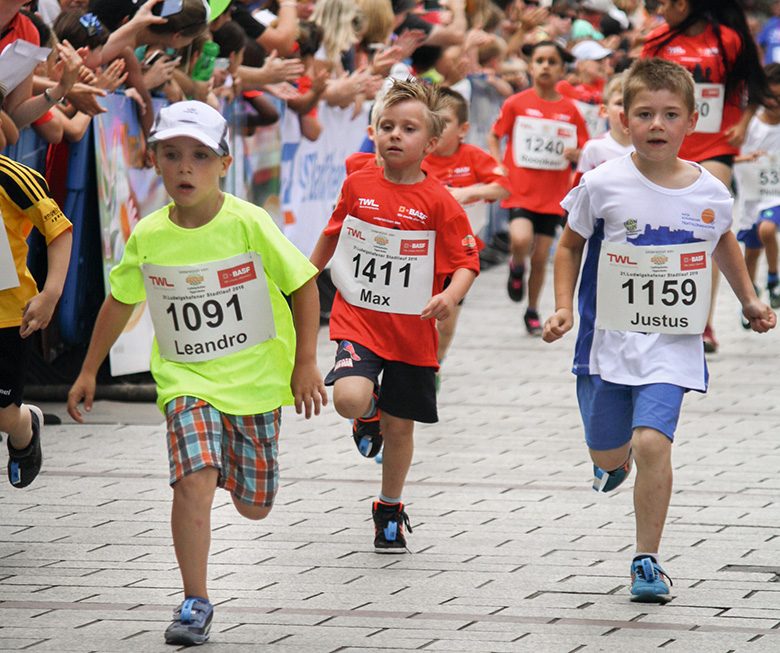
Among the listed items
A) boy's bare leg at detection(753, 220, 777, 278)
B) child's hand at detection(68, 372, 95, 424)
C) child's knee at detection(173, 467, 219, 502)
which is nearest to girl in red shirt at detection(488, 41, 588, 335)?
boy's bare leg at detection(753, 220, 777, 278)

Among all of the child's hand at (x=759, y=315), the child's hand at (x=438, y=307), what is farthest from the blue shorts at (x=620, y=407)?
the child's hand at (x=438, y=307)

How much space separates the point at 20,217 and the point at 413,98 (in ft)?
4.85

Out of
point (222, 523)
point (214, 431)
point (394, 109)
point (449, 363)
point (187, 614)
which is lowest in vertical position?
point (449, 363)

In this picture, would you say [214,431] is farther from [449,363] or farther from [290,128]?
[290,128]

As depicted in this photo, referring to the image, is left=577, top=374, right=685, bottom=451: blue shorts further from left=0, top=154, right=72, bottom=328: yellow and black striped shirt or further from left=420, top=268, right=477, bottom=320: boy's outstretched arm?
left=0, top=154, right=72, bottom=328: yellow and black striped shirt

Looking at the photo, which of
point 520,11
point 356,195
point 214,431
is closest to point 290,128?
point 356,195

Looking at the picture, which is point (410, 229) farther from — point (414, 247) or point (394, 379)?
point (394, 379)

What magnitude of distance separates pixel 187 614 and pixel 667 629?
4.64ft

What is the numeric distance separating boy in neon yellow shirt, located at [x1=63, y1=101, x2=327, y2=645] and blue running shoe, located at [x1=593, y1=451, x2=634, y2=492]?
1.33m

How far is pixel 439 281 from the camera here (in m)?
6.35

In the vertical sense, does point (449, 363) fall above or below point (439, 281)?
below

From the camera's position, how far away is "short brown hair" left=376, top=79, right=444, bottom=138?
6.18 metres

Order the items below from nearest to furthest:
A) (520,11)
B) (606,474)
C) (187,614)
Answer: (187,614), (606,474), (520,11)

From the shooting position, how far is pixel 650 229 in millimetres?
5586
